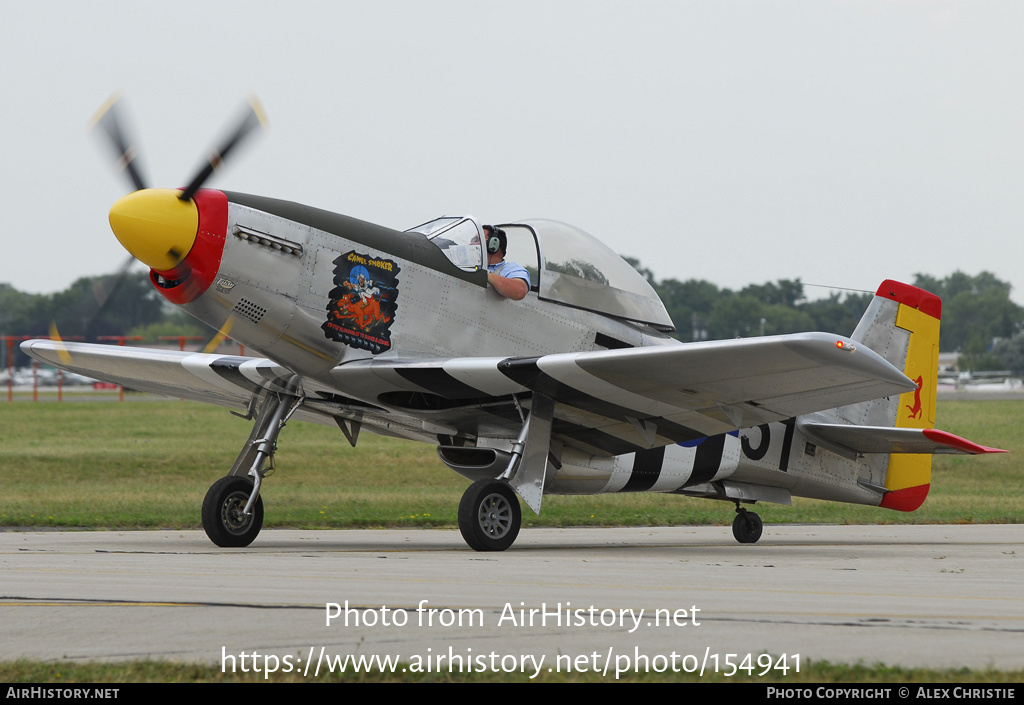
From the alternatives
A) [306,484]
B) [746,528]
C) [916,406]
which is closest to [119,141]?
[746,528]

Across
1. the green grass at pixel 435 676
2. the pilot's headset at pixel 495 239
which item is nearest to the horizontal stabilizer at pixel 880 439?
the pilot's headset at pixel 495 239

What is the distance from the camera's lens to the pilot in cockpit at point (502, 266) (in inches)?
398

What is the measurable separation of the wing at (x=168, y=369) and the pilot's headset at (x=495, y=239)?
238 centimetres

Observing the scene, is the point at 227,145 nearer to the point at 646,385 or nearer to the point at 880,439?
the point at 646,385

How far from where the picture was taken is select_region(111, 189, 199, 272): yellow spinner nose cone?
27.8 ft

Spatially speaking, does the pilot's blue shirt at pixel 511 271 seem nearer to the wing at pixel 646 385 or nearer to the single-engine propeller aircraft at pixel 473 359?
the single-engine propeller aircraft at pixel 473 359

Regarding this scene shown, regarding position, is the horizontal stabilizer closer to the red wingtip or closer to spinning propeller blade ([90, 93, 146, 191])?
the red wingtip

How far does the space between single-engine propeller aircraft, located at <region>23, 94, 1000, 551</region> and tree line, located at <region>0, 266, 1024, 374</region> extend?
48755mm

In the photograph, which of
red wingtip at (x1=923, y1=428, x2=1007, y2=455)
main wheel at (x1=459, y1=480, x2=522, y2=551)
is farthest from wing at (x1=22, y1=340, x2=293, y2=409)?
red wingtip at (x1=923, y1=428, x2=1007, y2=455)

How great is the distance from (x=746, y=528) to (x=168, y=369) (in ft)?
21.9

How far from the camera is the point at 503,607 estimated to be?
561cm

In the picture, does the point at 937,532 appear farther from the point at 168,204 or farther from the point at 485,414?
the point at 168,204

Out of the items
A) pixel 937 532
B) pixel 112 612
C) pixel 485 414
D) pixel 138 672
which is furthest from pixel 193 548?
pixel 937 532

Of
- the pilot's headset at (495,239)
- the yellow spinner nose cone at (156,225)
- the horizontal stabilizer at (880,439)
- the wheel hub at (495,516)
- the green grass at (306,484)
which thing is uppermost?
the pilot's headset at (495,239)
